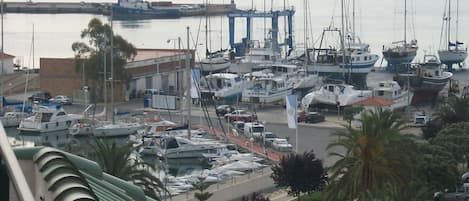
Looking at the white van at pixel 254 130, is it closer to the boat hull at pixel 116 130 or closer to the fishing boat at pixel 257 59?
the boat hull at pixel 116 130

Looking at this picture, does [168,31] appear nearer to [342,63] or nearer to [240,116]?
[342,63]

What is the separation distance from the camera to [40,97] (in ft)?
88.1

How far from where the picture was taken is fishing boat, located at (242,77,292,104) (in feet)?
88.4

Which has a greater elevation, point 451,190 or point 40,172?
point 40,172

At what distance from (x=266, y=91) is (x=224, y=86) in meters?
1.58

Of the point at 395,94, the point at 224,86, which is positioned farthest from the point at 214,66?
the point at 395,94

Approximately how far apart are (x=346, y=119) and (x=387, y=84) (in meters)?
3.05

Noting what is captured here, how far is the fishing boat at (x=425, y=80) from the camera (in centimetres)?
2681

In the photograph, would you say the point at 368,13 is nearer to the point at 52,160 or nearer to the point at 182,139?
the point at 182,139

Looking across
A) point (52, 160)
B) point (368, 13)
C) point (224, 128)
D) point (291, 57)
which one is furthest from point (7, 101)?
point (368, 13)

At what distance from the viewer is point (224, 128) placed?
22469 millimetres

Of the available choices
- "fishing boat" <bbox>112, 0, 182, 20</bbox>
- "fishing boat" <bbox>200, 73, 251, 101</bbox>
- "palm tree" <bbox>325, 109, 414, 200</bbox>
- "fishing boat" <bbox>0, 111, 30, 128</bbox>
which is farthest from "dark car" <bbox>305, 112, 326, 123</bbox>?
"fishing boat" <bbox>112, 0, 182, 20</bbox>

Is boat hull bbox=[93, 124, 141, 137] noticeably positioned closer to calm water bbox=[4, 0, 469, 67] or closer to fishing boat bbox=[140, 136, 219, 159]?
fishing boat bbox=[140, 136, 219, 159]

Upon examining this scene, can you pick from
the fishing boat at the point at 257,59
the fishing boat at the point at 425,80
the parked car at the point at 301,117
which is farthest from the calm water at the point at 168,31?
the parked car at the point at 301,117
